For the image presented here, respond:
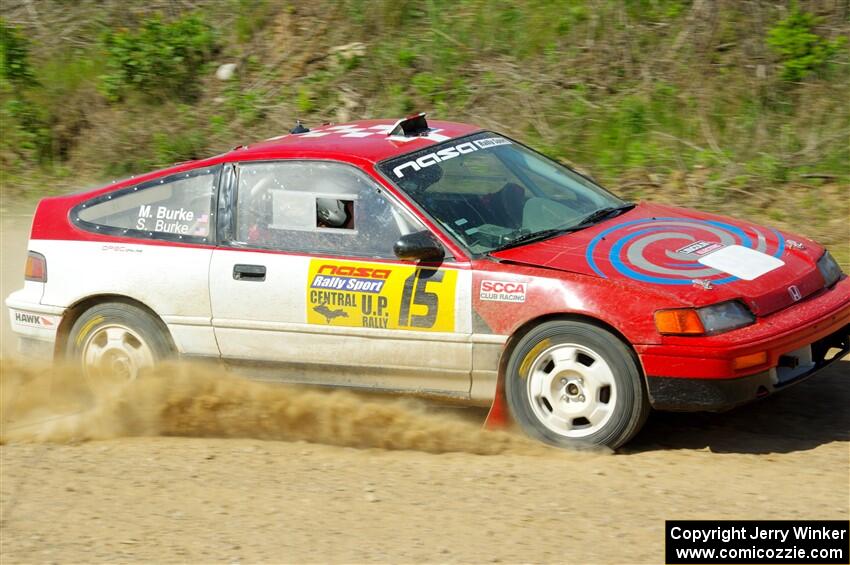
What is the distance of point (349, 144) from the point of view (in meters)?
5.84

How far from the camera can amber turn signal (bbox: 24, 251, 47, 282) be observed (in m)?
6.21

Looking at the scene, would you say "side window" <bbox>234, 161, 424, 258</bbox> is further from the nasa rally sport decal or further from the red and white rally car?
the nasa rally sport decal

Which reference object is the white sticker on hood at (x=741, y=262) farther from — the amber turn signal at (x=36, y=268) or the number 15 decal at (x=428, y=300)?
the amber turn signal at (x=36, y=268)

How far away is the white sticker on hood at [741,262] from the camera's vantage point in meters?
5.08

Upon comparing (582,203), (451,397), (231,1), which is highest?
(231,1)

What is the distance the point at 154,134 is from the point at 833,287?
775 cm

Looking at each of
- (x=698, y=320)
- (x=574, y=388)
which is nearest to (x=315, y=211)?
(x=574, y=388)

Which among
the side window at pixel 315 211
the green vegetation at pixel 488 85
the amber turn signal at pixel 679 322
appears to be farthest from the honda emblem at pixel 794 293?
the green vegetation at pixel 488 85

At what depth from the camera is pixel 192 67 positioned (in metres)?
11.9

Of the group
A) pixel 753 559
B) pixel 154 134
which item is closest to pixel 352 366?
pixel 753 559

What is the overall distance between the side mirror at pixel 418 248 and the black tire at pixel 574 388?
599mm

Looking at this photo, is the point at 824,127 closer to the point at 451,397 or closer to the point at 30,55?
the point at 451,397

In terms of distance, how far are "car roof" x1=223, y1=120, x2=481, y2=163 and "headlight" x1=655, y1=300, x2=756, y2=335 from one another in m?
1.74

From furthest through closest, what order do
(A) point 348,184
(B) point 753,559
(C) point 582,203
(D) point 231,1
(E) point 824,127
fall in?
(D) point 231,1 → (E) point 824,127 → (C) point 582,203 → (A) point 348,184 → (B) point 753,559
